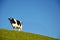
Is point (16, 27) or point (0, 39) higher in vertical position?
point (16, 27)

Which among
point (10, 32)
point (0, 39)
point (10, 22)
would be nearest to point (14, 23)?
point (10, 22)

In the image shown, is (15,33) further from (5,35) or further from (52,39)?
(52,39)

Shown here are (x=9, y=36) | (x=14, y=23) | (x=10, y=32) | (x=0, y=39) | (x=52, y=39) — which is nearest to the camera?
(x=0, y=39)

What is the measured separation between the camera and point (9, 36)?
17.7 meters

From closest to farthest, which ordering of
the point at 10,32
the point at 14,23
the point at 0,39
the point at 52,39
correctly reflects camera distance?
1. the point at 0,39
2. the point at 10,32
3. the point at 52,39
4. the point at 14,23

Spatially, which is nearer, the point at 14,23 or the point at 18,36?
the point at 18,36

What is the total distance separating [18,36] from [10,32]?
116cm

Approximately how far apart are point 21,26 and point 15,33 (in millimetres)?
4862

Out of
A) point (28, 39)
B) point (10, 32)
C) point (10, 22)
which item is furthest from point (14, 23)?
point (28, 39)

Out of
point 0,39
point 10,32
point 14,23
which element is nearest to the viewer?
point 0,39

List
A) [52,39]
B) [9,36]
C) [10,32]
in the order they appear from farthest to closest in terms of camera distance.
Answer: [52,39], [10,32], [9,36]

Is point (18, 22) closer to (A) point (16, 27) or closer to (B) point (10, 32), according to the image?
(A) point (16, 27)

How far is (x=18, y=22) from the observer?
23375mm

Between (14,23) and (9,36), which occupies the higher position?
(14,23)
